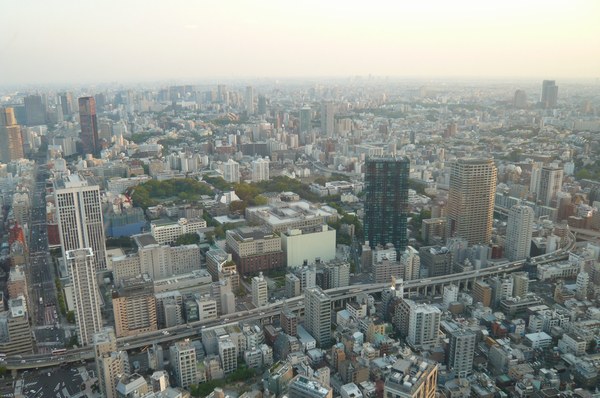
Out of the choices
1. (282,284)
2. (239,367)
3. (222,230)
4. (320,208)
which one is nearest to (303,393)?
(239,367)

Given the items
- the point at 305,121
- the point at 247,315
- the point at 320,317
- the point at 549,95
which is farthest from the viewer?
the point at 305,121

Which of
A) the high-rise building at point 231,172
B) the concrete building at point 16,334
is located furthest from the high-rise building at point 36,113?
the concrete building at point 16,334

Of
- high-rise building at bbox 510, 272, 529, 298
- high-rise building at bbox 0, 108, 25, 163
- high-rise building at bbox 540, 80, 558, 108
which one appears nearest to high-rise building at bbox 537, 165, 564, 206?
high-rise building at bbox 540, 80, 558, 108

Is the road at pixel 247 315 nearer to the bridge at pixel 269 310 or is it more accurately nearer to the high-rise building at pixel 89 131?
the bridge at pixel 269 310

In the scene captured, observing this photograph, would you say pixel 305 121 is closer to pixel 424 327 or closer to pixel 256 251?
pixel 256 251

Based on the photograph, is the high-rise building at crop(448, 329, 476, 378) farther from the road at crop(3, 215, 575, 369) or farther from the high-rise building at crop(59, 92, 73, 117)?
the high-rise building at crop(59, 92, 73, 117)

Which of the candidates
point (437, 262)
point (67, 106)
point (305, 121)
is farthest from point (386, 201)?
point (67, 106)

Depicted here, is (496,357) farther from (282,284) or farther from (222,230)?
(222,230)

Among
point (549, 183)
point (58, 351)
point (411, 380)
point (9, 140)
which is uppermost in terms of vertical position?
point (9, 140)
